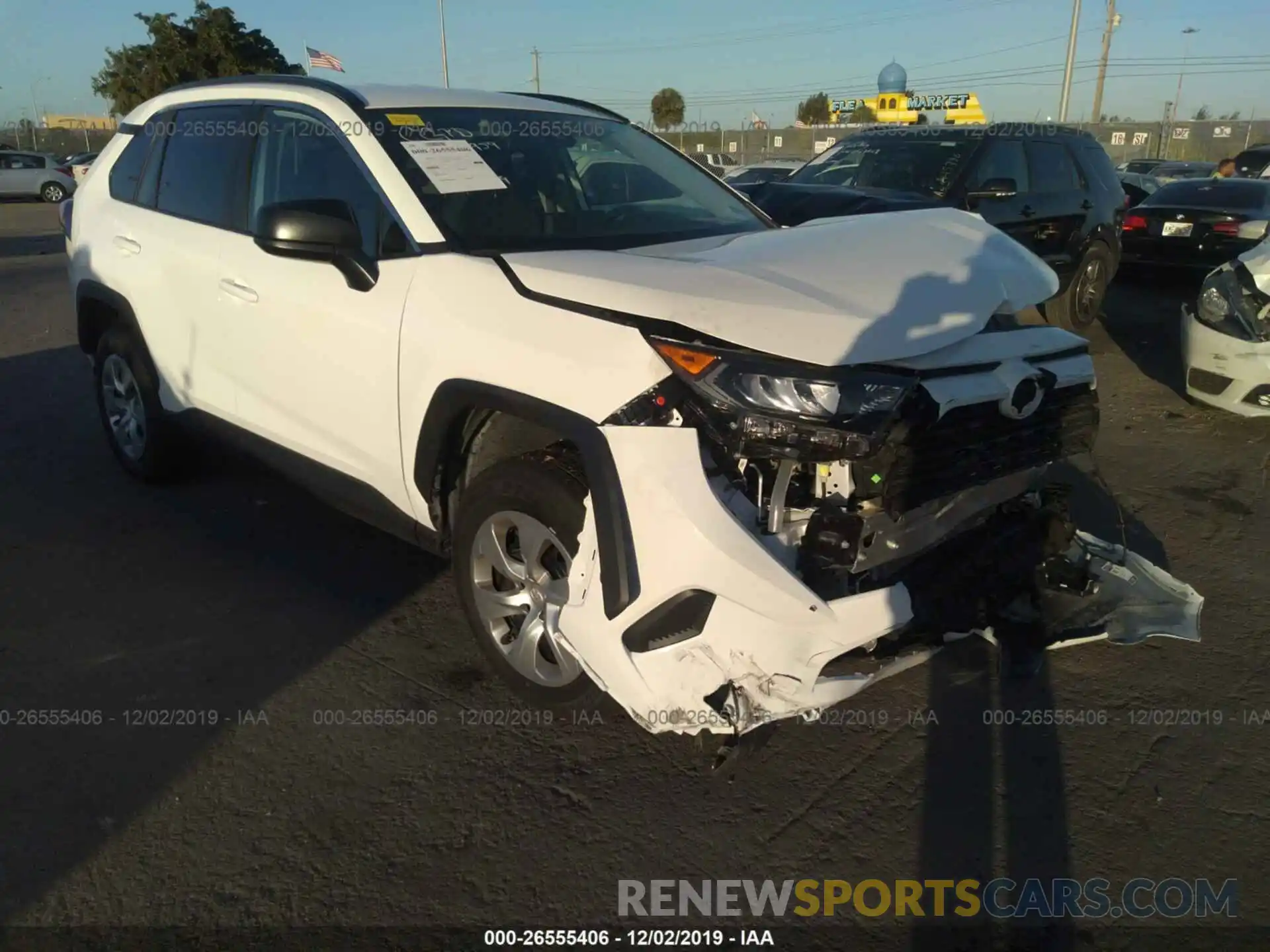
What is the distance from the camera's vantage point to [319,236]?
3.00 metres

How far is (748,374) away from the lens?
2363mm

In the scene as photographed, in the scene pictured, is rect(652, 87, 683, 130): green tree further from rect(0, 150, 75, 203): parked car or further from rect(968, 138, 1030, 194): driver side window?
rect(968, 138, 1030, 194): driver side window

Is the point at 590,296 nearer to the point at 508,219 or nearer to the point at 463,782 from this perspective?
the point at 508,219

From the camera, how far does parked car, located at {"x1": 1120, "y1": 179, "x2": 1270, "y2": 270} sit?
1009 centimetres

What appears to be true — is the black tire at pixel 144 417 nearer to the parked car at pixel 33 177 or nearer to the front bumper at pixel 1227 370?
the front bumper at pixel 1227 370

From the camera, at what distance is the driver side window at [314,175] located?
320 centimetres

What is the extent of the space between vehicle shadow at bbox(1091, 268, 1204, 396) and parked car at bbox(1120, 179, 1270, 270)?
451mm

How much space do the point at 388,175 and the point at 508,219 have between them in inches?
16.2

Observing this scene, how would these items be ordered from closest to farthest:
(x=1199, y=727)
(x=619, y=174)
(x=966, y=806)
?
(x=966, y=806), (x=1199, y=727), (x=619, y=174)

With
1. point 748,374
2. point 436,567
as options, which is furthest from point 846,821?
point 436,567

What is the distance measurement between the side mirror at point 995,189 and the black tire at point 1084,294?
1.27 meters

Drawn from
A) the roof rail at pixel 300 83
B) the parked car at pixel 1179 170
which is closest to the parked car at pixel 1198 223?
the roof rail at pixel 300 83

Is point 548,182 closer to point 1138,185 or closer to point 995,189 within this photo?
point 995,189

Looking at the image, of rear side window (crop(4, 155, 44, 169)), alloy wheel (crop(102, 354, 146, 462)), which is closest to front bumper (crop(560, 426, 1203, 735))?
alloy wheel (crop(102, 354, 146, 462))
